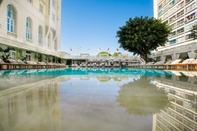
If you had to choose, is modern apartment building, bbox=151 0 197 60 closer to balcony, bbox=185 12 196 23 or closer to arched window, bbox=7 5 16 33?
balcony, bbox=185 12 196 23

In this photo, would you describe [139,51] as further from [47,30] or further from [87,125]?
[87,125]

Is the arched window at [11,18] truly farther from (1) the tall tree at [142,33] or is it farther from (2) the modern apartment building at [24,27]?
(1) the tall tree at [142,33]

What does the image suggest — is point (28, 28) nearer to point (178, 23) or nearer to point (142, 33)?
point (142, 33)

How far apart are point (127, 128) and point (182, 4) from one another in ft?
140

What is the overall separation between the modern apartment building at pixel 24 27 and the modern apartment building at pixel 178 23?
25237 mm

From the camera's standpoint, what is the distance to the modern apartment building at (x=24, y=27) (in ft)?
53.8

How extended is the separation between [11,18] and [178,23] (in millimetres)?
37915

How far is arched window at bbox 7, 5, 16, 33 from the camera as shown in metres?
17.7

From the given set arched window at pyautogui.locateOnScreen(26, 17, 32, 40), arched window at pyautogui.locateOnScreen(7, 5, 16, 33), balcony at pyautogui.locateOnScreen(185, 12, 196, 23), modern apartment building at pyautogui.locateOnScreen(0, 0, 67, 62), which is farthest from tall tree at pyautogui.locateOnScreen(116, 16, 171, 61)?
arched window at pyautogui.locateOnScreen(7, 5, 16, 33)

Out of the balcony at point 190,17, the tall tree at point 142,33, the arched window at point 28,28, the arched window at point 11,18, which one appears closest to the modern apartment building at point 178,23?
the balcony at point 190,17

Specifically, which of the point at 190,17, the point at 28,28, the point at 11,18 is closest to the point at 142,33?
the point at 28,28

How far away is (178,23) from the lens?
3788 cm

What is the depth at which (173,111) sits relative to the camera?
169cm

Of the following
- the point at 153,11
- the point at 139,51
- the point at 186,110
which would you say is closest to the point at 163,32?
the point at 139,51
